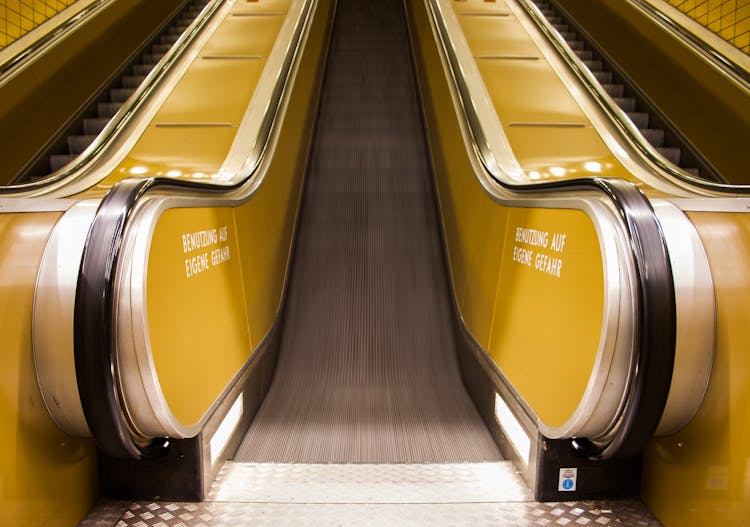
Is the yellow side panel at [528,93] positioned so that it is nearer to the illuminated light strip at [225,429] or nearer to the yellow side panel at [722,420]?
the yellow side panel at [722,420]

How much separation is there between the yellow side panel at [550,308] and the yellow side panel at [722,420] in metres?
0.35

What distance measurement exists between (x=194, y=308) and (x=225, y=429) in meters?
0.59

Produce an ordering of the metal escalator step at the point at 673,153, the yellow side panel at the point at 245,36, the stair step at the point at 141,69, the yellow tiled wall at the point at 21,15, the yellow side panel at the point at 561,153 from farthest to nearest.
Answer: the stair step at the point at 141,69
the yellow side panel at the point at 245,36
the yellow tiled wall at the point at 21,15
the metal escalator step at the point at 673,153
the yellow side panel at the point at 561,153

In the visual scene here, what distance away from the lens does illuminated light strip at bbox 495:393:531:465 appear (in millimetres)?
2082

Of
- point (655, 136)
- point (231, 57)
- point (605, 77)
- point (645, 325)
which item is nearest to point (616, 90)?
point (605, 77)

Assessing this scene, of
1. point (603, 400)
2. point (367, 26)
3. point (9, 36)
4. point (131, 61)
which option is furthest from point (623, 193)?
point (367, 26)

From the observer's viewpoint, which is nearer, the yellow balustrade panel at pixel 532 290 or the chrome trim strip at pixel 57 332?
the chrome trim strip at pixel 57 332

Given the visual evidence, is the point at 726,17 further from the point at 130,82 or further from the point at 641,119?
the point at 130,82

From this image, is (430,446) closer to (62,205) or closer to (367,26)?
(62,205)

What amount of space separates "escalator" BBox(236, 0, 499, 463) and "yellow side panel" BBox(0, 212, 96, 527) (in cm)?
86

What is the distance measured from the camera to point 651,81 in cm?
495

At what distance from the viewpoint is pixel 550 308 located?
199cm

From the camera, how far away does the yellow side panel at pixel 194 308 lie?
1655 millimetres

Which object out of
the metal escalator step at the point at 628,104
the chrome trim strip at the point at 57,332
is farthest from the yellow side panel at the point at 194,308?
the metal escalator step at the point at 628,104
